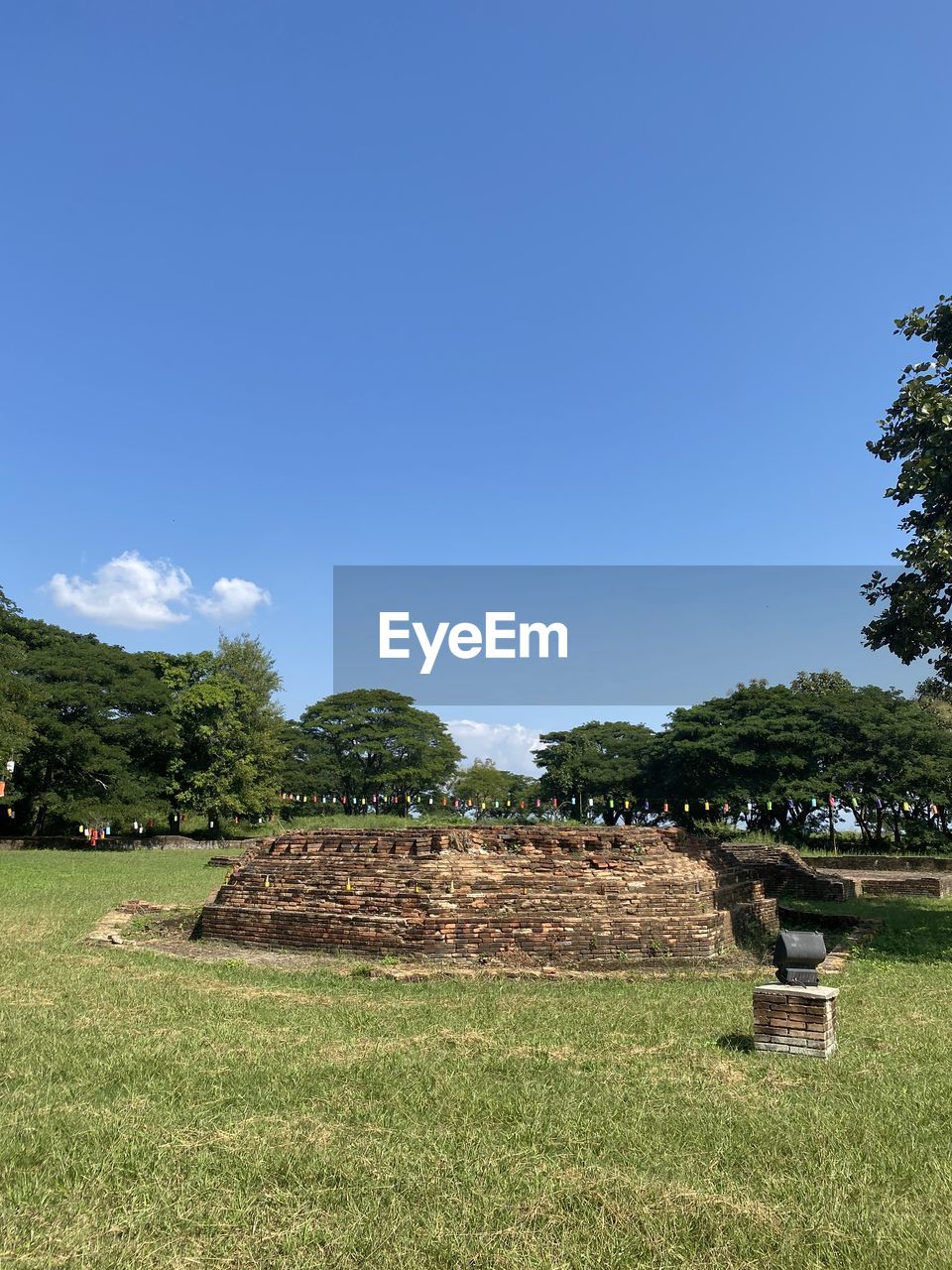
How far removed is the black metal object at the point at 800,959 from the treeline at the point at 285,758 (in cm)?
2424

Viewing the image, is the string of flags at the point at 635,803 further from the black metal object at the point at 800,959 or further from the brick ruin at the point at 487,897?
the black metal object at the point at 800,959

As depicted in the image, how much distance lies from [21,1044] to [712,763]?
126 feet

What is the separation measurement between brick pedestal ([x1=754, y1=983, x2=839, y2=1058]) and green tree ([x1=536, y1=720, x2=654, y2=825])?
4114 cm

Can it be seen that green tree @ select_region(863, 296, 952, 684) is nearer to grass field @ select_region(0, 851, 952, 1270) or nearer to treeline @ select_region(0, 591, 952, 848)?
grass field @ select_region(0, 851, 952, 1270)

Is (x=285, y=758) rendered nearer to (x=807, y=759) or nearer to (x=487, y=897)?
(x=807, y=759)

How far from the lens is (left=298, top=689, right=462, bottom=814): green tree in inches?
2110

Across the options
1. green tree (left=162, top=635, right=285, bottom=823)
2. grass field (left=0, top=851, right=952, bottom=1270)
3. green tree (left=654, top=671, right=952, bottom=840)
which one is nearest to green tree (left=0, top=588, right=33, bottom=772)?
green tree (left=162, top=635, right=285, bottom=823)

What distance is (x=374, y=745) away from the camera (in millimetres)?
53250

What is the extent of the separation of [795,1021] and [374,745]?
48440 millimetres

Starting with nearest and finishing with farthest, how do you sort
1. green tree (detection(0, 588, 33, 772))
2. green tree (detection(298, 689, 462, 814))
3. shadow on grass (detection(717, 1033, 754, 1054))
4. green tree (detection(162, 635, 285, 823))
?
1. shadow on grass (detection(717, 1033, 754, 1054))
2. green tree (detection(0, 588, 33, 772))
3. green tree (detection(162, 635, 285, 823))
4. green tree (detection(298, 689, 462, 814))

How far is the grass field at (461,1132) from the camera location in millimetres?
3336

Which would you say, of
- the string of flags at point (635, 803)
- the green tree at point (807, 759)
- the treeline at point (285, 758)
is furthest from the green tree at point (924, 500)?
the green tree at point (807, 759)

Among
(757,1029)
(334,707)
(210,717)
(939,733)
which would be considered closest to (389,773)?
(334,707)

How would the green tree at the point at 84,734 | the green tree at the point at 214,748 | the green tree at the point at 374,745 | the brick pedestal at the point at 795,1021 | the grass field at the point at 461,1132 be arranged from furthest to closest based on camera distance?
the green tree at the point at 374,745 < the green tree at the point at 214,748 < the green tree at the point at 84,734 < the brick pedestal at the point at 795,1021 < the grass field at the point at 461,1132
